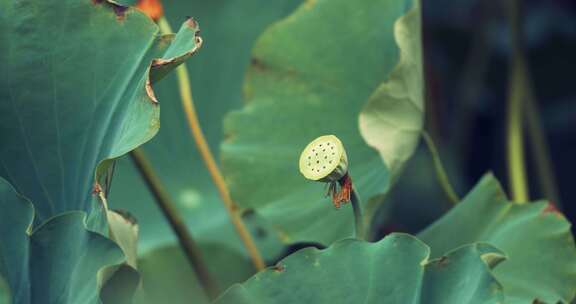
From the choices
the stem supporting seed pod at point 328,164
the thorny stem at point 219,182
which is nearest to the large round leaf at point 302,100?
the thorny stem at point 219,182

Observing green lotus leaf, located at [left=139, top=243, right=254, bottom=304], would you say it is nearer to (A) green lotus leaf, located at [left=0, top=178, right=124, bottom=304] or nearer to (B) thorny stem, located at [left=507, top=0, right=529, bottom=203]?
(B) thorny stem, located at [left=507, top=0, right=529, bottom=203]

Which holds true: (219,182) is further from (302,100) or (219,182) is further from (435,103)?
(435,103)

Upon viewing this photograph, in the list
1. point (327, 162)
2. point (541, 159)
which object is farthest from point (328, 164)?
point (541, 159)

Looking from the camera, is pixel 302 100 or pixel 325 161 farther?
pixel 302 100

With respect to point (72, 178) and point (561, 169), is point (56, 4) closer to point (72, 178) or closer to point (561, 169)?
point (72, 178)

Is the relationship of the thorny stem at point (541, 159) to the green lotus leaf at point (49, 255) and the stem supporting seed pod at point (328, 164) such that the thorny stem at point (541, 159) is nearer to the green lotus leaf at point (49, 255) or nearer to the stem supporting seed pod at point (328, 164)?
the stem supporting seed pod at point (328, 164)

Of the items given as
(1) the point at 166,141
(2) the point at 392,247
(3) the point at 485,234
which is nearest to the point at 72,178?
(2) the point at 392,247
